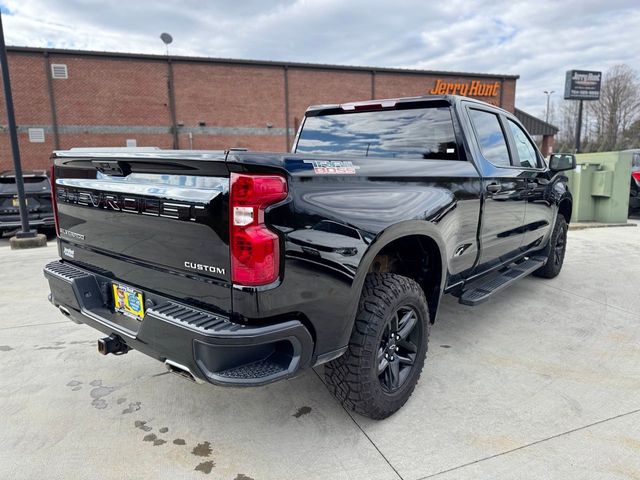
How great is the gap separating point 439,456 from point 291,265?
130 cm

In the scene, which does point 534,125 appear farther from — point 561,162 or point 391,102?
point 391,102

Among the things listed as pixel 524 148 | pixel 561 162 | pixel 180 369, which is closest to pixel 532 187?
pixel 524 148

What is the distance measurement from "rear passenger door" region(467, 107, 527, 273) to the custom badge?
5.06 ft

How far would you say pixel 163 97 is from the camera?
22.9m

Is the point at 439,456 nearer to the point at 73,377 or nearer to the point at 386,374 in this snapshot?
the point at 386,374

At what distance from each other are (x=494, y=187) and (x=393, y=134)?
2.98ft

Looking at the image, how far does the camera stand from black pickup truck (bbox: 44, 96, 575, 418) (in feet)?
6.20

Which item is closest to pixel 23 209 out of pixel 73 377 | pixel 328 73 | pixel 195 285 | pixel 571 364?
pixel 73 377

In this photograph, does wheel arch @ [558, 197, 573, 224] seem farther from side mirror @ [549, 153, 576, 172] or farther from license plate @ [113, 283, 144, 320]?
license plate @ [113, 283, 144, 320]

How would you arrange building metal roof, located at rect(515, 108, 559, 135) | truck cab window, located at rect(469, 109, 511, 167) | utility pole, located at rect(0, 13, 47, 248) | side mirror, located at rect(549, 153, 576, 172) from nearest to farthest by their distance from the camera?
1. truck cab window, located at rect(469, 109, 511, 167)
2. side mirror, located at rect(549, 153, 576, 172)
3. utility pole, located at rect(0, 13, 47, 248)
4. building metal roof, located at rect(515, 108, 559, 135)

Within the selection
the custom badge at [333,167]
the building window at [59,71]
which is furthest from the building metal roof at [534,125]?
the custom badge at [333,167]

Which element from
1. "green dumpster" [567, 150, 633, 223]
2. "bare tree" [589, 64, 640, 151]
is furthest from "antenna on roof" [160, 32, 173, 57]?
"bare tree" [589, 64, 640, 151]

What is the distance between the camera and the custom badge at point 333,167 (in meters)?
2.08

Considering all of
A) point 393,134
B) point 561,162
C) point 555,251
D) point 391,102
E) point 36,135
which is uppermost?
point 36,135
